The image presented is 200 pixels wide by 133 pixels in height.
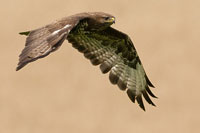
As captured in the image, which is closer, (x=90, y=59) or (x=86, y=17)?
(x=86, y=17)

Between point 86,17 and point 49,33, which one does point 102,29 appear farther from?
point 49,33

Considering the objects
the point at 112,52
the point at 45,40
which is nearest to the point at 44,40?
the point at 45,40

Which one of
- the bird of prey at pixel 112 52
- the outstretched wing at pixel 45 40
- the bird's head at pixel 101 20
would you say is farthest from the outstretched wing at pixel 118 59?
the outstretched wing at pixel 45 40

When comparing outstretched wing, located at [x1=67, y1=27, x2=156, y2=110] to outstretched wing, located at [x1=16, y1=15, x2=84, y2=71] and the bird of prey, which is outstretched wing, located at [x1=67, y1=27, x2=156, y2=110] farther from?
outstretched wing, located at [x1=16, y1=15, x2=84, y2=71]

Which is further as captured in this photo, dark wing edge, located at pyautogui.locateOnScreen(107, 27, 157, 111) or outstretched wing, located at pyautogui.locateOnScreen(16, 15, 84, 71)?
dark wing edge, located at pyautogui.locateOnScreen(107, 27, 157, 111)

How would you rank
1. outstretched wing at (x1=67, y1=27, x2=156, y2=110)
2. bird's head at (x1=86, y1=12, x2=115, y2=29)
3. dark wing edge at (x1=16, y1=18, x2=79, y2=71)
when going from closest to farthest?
dark wing edge at (x1=16, y1=18, x2=79, y2=71) < bird's head at (x1=86, y1=12, x2=115, y2=29) < outstretched wing at (x1=67, y1=27, x2=156, y2=110)

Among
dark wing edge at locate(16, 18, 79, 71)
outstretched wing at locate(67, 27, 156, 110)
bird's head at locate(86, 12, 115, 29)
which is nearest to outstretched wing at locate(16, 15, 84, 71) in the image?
dark wing edge at locate(16, 18, 79, 71)

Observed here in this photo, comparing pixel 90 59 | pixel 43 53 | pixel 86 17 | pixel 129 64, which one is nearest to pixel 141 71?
pixel 129 64

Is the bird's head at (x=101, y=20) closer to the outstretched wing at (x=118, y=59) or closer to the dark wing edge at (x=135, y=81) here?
the outstretched wing at (x=118, y=59)
